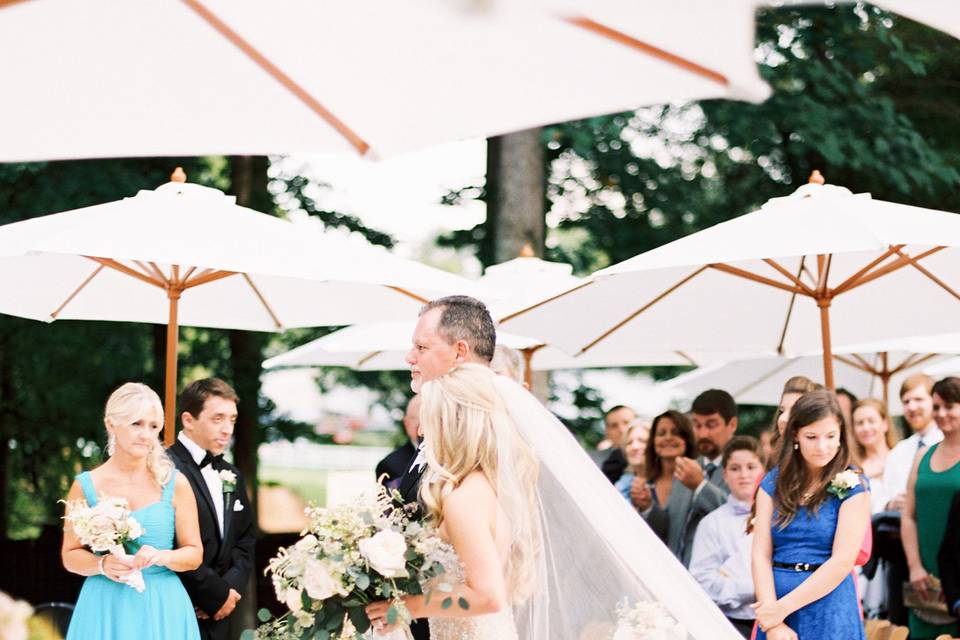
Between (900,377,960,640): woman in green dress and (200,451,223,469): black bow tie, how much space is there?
12.9ft

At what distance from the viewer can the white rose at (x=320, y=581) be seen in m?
3.86

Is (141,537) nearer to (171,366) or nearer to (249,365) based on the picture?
(171,366)

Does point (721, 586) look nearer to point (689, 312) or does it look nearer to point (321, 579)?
point (689, 312)

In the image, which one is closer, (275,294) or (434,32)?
(434,32)

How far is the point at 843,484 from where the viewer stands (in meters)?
5.41

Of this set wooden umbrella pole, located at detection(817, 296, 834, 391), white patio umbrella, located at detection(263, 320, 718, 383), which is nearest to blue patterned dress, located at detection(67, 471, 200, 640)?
white patio umbrella, located at detection(263, 320, 718, 383)

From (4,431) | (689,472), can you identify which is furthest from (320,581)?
(4,431)

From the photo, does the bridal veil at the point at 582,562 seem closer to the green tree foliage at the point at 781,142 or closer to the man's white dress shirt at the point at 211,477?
the man's white dress shirt at the point at 211,477

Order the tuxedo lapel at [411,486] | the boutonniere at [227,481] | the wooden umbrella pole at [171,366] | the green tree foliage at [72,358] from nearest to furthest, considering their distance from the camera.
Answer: the tuxedo lapel at [411,486] < the boutonniere at [227,481] < the wooden umbrella pole at [171,366] < the green tree foliage at [72,358]

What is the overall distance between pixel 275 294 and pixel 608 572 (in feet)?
14.4

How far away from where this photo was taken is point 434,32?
2.53 metres

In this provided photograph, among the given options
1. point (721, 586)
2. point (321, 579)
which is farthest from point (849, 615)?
point (321, 579)

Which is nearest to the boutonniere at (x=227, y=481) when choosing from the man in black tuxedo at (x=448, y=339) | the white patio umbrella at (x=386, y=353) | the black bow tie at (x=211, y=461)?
the black bow tie at (x=211, y=461)

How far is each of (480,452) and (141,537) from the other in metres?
2.38
